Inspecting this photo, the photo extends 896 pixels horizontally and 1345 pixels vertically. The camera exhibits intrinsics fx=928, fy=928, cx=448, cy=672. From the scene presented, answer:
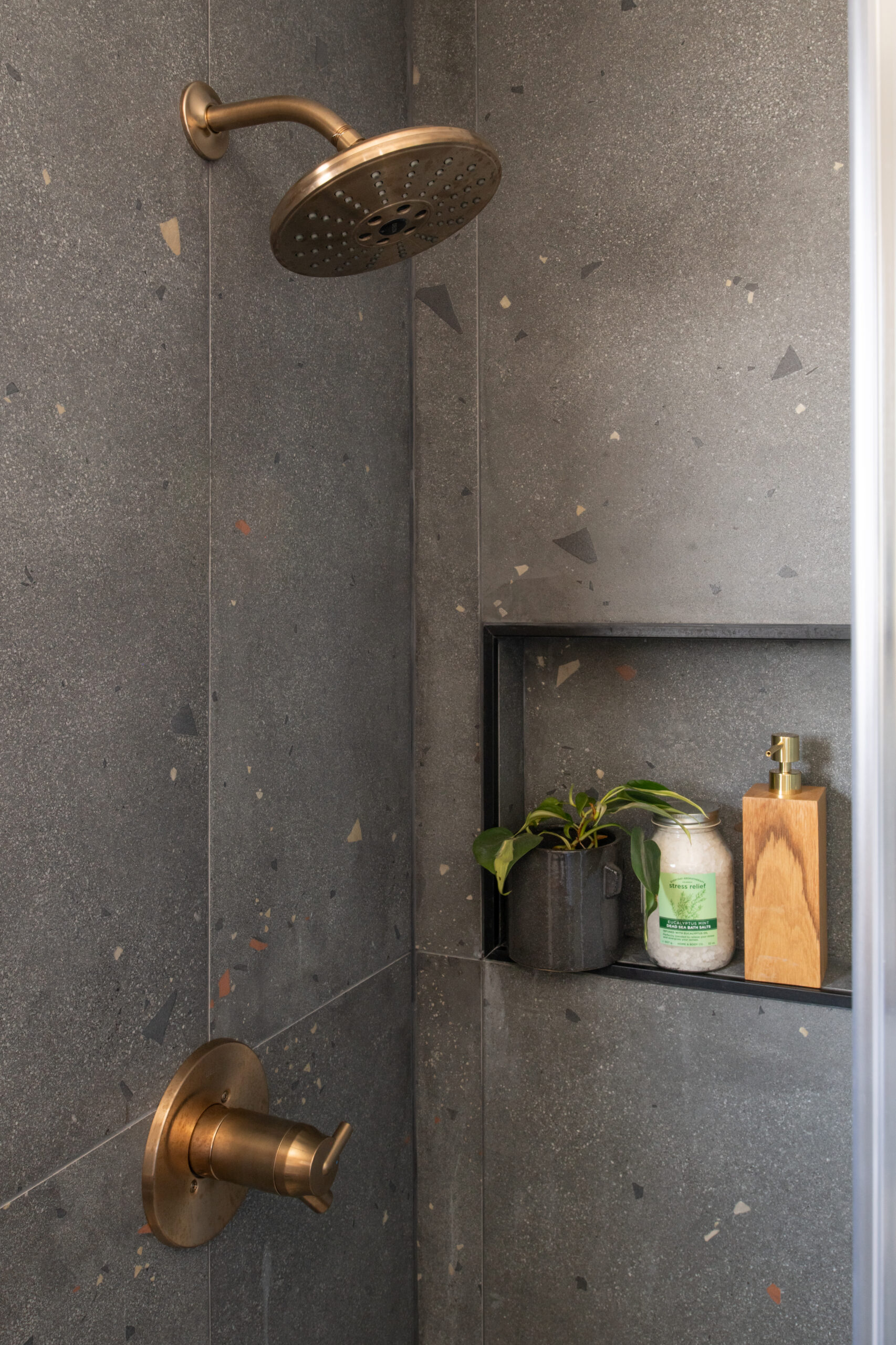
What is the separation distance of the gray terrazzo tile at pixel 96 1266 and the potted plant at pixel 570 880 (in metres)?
0.41

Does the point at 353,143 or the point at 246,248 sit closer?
the point at 353,143

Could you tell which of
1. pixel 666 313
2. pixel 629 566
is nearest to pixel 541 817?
pixel 629 566

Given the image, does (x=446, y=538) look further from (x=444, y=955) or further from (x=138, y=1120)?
(x=138, y=1120)

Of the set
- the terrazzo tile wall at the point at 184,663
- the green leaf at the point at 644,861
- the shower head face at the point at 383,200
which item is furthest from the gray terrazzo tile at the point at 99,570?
the green leaf at the point at 644,861

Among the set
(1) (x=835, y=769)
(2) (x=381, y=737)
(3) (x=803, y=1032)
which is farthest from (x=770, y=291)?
(3) (x=803, y=1032)

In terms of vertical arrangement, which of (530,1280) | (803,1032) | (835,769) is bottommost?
(530,1280)

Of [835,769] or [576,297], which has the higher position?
[576,297]

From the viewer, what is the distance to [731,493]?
3.04ft

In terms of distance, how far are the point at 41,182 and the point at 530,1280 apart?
3.74ft

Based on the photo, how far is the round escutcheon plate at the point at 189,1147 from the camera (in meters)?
0.68

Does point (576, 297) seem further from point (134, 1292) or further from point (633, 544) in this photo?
point (134, 1292)

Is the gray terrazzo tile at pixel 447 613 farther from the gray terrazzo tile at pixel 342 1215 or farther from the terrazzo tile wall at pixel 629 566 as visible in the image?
the gray terrazzo tile at pixel 342 1215

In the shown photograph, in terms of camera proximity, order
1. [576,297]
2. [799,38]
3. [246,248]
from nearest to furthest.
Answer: [246,248] → [799,38] → [576,297]

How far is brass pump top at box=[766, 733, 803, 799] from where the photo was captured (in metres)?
0.91
